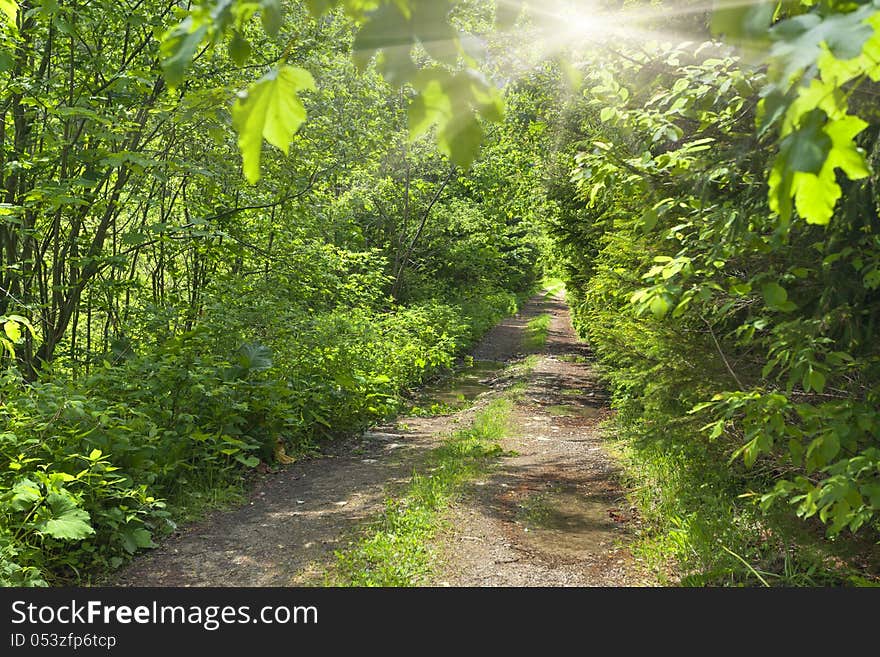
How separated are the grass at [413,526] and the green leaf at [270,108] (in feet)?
12.5

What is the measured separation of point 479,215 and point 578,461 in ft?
50.5

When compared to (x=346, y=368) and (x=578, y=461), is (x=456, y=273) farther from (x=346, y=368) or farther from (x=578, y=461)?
(x=578, y=461)

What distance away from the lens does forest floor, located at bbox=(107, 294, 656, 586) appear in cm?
486

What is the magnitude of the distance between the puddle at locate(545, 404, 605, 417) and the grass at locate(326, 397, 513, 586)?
2.91 meters

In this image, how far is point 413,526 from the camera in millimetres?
5613

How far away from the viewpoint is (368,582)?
14.7 ft

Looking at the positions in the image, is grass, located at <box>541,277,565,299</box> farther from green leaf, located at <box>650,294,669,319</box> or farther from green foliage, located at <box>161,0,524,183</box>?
green foliage, located at <box>161,0,524,183</box>

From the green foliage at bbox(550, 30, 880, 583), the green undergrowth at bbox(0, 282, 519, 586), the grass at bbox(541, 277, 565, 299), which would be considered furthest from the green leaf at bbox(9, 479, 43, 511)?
the grass at bbox(541, 277, 565, 299)

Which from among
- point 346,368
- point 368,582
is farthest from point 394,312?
point 368,582

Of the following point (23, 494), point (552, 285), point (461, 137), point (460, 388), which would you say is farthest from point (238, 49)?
point (552, 285)

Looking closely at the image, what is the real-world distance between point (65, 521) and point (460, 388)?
1040cm

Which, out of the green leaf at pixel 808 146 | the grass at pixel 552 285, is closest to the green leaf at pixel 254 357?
the green leaf at pixel 808 146

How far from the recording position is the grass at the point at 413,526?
467cm

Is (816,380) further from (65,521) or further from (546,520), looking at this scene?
(65,521)
